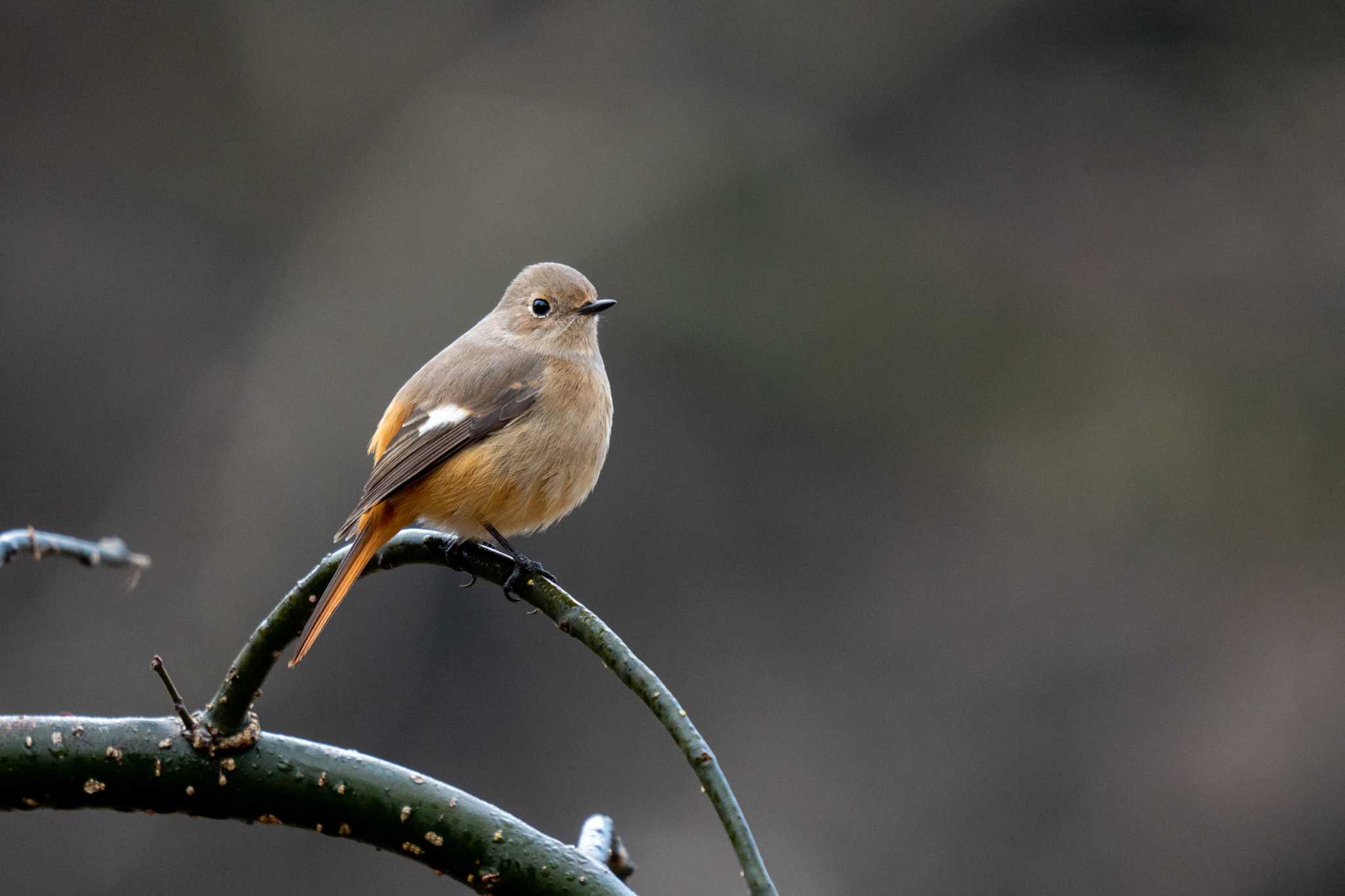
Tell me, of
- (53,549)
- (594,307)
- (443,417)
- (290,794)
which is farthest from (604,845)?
(594,307)

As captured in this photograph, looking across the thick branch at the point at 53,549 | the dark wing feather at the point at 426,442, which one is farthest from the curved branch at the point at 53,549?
the dark wing feather at the point at 426,442

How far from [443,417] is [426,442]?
15 cm

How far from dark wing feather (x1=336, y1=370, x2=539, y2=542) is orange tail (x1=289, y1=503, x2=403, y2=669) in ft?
0.14

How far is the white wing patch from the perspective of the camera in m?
3.31

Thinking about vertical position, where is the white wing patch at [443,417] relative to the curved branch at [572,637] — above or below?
above

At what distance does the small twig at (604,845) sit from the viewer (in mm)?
1845

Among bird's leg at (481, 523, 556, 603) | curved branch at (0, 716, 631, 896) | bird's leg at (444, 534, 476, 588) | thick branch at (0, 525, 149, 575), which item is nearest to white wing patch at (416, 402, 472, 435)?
bird's leg at (481, 523, 556, 603)

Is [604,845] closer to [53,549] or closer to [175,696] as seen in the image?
[175,696]

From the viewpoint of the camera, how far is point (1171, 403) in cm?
1007

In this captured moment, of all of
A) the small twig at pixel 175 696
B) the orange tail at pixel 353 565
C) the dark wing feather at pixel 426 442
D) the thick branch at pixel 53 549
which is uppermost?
the dark wing feather at pixel 426 442

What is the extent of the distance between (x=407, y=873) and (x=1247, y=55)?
8.46 meters

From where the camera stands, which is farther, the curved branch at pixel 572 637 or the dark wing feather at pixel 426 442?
the dark wing feather at pixel 426 442

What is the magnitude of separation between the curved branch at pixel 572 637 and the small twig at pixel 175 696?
0.07 ft

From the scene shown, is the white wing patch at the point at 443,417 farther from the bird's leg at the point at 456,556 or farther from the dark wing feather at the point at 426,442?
the bird's leg at the point at 456,556
